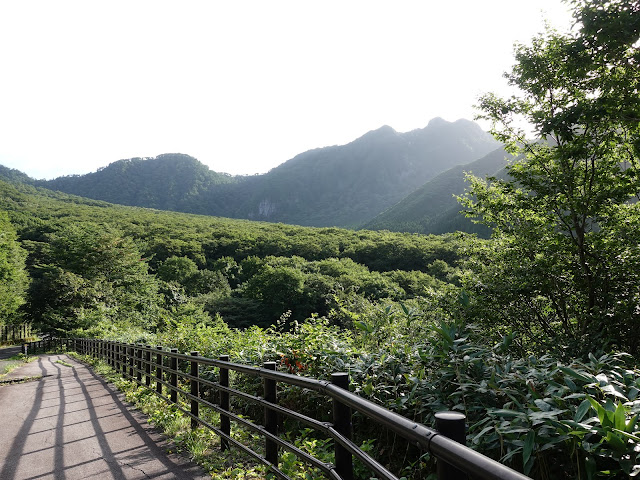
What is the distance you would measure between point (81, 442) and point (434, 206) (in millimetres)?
138741

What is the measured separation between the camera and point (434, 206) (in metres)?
137

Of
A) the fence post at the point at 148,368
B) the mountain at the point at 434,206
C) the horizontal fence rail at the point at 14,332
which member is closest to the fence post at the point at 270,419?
the fence post at the point at 148,368

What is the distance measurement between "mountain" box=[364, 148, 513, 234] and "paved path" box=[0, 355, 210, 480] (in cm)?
11116

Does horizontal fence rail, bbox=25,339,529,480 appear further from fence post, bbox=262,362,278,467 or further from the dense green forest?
the dense green forest

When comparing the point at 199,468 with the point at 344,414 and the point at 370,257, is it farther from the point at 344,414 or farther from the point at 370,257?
the point at 370,257

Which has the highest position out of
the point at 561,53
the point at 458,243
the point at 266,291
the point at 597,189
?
the point at 561,53

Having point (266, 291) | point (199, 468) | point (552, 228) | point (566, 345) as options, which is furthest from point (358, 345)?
point (266, 291)

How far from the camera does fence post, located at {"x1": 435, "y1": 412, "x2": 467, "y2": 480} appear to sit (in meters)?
1.18

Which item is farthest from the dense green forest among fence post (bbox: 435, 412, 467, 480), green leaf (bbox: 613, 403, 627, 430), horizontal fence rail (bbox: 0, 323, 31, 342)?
horizontal fence rail (bbox: 0, 323, 31, 342)

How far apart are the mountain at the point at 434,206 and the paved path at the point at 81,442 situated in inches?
4376

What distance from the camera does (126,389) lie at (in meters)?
8.54

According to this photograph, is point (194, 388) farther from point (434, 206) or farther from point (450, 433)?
point (434, 206)

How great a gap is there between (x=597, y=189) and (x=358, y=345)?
5.26m

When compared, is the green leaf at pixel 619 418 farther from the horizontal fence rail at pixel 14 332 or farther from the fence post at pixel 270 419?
the horizontal fence rail at pixel 14 332
